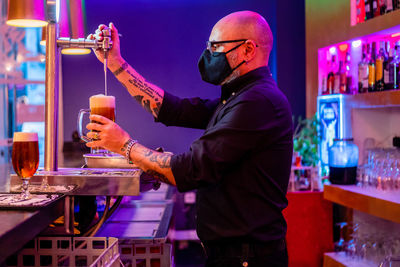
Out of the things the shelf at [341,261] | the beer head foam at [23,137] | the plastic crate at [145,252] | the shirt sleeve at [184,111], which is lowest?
the shelf at [341,261]

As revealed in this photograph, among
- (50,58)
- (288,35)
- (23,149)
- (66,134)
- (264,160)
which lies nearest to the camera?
(23,149)

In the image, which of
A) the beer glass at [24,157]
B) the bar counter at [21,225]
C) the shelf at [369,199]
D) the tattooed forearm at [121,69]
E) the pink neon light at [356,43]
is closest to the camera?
the bar counter at [21,225]

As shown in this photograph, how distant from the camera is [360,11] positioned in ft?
11.8

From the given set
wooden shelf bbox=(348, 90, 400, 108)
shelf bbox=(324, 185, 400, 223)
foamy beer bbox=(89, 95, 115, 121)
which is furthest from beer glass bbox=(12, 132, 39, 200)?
wooden shelf bbox=(348, 90, 400, 108)

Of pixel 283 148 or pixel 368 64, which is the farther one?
pixel 368 64

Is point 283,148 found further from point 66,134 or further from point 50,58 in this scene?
point 66,134

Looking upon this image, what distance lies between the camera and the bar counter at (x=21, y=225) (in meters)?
1.04

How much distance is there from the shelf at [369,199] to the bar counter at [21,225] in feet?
6.78

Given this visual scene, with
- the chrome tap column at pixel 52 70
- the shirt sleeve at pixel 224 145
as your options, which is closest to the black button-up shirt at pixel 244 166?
the shirt sleeve at pixel 224 145

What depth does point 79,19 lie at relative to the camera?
2500 millimetres

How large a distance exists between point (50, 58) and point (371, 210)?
2.18 meters

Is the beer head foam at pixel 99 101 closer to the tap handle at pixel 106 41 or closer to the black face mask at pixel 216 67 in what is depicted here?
the tap handle at pixel 106 41

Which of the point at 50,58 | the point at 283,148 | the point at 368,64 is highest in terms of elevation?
the point at 368,64

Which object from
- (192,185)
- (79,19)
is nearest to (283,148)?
(192,185)
